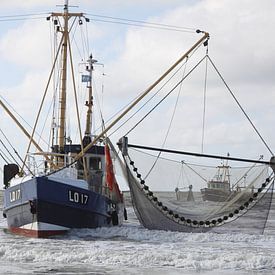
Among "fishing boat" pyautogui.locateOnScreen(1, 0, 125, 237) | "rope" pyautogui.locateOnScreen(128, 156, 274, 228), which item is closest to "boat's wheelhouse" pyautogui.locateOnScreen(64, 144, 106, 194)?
"fishing boat" pyautogui.locateOnScreen(1, 0, 125, 237)

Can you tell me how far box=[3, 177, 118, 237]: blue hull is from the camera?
87.7 feet

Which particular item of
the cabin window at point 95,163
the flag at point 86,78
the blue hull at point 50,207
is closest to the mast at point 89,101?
the flag at point 86,78

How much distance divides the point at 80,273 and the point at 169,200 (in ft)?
30.0

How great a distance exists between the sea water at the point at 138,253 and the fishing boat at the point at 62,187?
64 centimetres

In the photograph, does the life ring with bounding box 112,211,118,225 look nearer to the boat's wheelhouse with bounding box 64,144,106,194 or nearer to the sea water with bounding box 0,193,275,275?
the boat's wheelhouse with bounding box 64,144,106,194

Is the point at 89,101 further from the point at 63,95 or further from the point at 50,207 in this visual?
the point at 50,207

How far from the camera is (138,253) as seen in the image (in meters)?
22.1

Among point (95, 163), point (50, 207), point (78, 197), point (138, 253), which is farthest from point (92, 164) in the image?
point (138, 253)

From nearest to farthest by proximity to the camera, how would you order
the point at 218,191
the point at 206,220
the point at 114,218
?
1. the point at 206,220
2. the point at 218,191
3. the point at 114,218

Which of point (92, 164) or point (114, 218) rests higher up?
point (92, 164)

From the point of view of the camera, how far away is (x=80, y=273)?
18594mm

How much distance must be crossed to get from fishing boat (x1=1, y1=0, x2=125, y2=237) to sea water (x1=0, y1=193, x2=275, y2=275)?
2.10 ft

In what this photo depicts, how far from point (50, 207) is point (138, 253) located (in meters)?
5.73

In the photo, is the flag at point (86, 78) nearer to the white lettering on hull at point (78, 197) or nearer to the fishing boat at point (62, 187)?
the fishing boat at point (62, 187)
